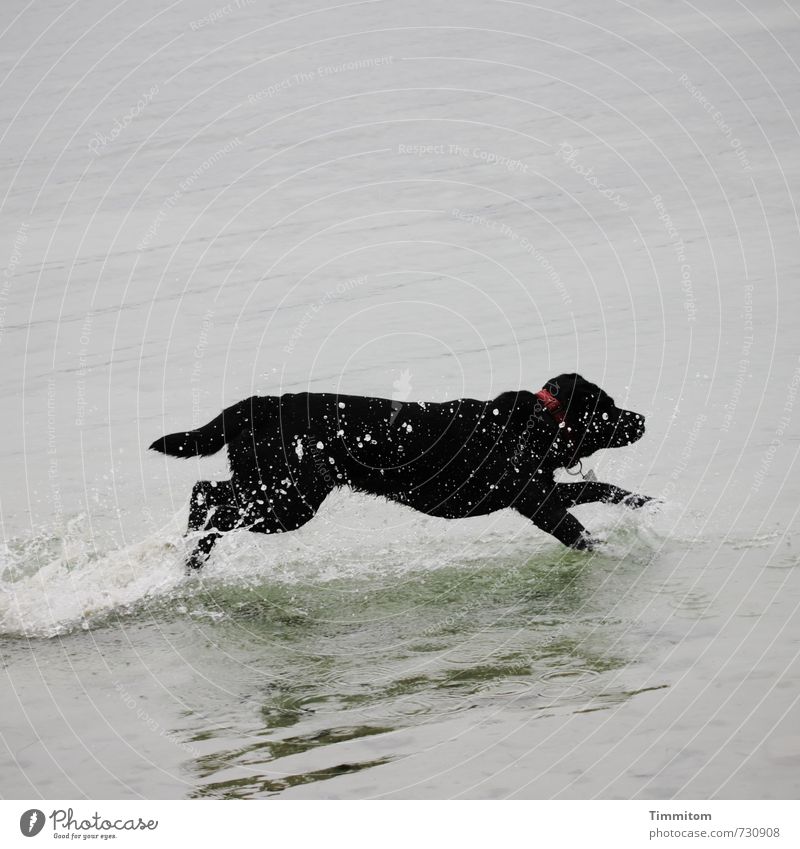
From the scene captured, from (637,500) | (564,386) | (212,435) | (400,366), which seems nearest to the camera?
(212,435)

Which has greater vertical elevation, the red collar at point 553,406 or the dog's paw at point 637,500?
the red collar at point 553,406

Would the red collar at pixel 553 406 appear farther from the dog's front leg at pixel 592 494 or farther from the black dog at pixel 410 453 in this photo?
the dog's front leg at pixel 592 494

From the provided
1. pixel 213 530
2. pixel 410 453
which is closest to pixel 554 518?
pixel 410 453

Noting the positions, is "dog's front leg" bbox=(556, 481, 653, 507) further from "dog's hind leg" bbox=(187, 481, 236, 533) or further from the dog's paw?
"dog's hind leg" bbox=(187, 481, 236, 533)

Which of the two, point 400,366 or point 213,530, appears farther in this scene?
point 400,366

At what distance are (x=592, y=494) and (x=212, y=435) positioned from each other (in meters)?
2.01

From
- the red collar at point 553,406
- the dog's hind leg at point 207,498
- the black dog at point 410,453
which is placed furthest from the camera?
the dog's hind leg at point 207,498

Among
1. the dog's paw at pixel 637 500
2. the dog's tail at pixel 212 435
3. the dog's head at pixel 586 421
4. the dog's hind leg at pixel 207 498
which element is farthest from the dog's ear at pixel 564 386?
the dog's hind leg at pixel 207 498

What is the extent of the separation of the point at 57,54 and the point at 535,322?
35.8 feet

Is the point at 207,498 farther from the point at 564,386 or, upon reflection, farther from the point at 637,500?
the point at 637,500

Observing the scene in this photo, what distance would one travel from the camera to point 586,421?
6730 millimetres

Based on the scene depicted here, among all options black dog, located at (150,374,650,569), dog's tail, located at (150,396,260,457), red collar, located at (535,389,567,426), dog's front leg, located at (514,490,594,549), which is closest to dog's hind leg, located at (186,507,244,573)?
black dog, located at (150,374,650,569)

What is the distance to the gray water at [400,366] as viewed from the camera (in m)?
5.07

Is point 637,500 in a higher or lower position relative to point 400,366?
lower
